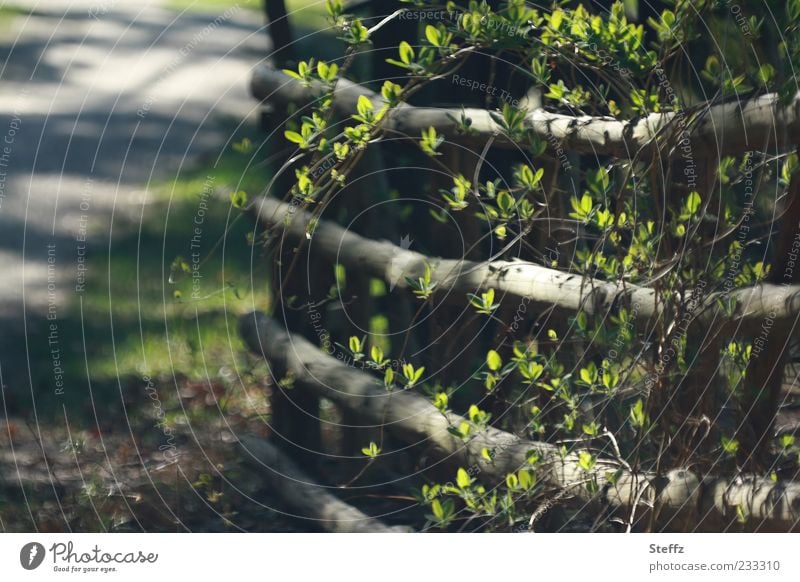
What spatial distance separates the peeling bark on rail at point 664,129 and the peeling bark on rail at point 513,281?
0.33 metres

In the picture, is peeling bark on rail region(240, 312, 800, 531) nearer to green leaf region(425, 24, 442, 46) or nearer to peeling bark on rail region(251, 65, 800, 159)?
peeling bark on rail region(251, 65, 800, 159)

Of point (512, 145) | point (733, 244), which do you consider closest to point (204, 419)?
point (512, 145)

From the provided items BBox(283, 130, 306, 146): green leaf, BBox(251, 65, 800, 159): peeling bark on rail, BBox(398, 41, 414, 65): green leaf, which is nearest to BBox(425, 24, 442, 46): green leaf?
BBox(398, 41, 414, 65): green leaf

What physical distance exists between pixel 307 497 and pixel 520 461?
0.59 metres

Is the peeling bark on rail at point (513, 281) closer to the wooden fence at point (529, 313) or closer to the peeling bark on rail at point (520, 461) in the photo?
the wooden fence at point (529, 313)

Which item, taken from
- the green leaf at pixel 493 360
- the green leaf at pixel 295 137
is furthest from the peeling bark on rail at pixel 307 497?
the green leaf at pixel 295 137

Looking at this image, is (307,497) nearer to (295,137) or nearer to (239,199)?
(239,199)

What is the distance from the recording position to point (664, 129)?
110 inches

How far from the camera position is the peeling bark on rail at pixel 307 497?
108 inches

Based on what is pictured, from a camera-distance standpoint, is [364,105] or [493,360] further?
[493,360]

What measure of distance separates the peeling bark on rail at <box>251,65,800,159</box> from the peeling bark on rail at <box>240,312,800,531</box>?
67 centimetres

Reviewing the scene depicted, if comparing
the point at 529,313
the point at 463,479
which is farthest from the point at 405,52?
the point at 463,479

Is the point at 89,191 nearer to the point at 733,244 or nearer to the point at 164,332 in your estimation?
the point at 164,332

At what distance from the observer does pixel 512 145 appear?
2736 mm
